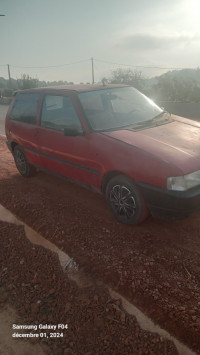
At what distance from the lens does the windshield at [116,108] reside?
12.9 feet

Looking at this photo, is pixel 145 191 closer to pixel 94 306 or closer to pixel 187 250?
pixel 187 250

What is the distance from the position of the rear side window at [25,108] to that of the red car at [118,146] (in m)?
0.02

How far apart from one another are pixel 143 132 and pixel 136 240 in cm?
145

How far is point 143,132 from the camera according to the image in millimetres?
3725

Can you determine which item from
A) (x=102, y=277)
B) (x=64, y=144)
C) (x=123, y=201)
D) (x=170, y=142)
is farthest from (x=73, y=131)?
(x=102, y=277)

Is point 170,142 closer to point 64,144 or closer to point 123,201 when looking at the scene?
point 123,201

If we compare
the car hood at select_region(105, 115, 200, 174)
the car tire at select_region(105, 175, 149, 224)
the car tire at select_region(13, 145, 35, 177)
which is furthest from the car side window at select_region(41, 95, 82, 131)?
the car tire at select_region(13, 145, 35, 177)

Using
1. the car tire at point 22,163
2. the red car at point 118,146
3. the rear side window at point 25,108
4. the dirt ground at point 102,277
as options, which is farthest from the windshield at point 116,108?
the car tire at point 22,163

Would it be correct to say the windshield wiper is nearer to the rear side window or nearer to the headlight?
the headlight

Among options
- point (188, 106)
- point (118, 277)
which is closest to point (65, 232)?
point (118, 277)

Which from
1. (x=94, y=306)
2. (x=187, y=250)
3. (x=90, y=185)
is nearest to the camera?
(x=94, y=306)

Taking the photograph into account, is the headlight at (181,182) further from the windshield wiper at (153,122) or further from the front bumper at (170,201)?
the windshield wiper at (153,122)

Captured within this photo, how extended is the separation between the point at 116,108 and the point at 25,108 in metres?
1.91

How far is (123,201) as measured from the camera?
11.8 feet
